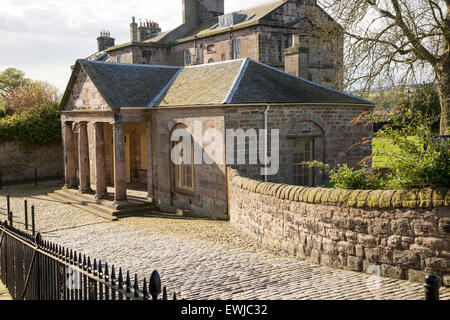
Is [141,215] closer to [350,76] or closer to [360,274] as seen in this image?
[350,76]

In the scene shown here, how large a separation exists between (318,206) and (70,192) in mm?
16618

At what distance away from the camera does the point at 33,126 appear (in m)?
29.5

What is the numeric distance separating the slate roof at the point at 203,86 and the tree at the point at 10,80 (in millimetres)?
47177


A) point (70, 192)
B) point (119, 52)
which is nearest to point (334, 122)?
point (70, 192)

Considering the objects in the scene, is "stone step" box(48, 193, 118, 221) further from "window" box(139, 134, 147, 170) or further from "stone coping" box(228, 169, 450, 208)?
"stone coping" box(228, 169, 450, 208)

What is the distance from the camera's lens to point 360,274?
28.9 feet

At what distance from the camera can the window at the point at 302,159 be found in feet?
57.6

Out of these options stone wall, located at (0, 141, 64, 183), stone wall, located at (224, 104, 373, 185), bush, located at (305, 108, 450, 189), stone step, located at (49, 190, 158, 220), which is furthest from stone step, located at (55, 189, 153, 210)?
bush, located at (305, 108, 450, 189)

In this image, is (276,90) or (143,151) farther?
(143,151)

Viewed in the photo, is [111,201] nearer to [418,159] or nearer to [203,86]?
[203,86]

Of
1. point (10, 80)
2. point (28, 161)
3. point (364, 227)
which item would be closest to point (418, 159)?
point (364, 227)

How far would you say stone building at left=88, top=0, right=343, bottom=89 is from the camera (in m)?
34.8

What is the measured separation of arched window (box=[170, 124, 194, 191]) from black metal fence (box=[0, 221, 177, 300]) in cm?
920

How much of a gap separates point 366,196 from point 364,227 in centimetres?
64
